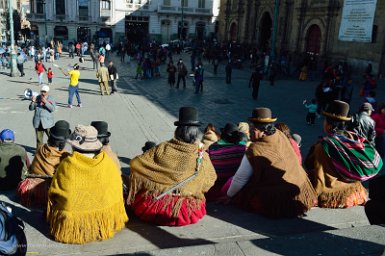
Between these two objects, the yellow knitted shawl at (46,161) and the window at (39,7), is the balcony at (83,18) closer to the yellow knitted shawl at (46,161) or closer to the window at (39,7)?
the window at (39,7)

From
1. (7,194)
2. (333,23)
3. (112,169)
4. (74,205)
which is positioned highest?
(333,23)

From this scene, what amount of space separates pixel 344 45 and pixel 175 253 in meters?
25.2

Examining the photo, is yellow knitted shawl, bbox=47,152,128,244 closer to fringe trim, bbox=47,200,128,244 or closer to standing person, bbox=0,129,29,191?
fringe trim, bbox=47,200,128,244

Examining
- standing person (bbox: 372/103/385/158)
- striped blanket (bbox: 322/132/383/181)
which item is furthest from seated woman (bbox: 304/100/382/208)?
standing person (bbox: 372/103/385/158)

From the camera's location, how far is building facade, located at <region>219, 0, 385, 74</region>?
22.8m

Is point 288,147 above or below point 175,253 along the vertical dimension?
above

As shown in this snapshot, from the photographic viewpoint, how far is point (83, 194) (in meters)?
4.11

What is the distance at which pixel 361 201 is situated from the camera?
5.33m

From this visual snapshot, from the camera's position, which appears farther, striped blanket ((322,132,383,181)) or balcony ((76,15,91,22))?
balcony ((76,15,91,22))

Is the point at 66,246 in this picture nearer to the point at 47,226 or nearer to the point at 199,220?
the point at 47,226

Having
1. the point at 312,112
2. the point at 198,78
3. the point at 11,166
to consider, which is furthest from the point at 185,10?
the point at 11,166

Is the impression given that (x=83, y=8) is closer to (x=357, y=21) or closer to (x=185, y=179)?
(x=357, y=21)

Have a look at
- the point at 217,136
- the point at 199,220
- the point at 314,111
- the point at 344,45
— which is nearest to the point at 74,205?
the point at 199,220

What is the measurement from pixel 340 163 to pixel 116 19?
163 feet
